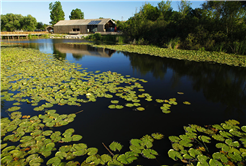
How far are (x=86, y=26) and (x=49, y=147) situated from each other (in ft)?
125

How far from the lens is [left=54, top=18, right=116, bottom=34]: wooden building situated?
34.6 meters

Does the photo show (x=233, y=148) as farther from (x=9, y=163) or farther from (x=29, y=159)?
(x=9, y=163)

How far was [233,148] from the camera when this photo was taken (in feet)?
6.87

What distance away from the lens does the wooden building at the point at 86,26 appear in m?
34.6

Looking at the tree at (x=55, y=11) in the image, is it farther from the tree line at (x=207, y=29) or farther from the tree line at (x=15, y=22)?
the tree line at (x=207, y=29)

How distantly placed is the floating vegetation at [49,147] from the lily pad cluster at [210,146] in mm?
347

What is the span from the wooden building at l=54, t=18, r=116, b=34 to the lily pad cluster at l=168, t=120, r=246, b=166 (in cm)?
3468

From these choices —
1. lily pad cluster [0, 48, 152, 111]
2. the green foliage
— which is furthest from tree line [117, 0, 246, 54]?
the green foliage

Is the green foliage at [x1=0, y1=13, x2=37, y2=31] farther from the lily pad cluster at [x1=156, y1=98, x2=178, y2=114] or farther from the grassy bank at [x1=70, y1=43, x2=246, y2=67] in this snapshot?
the lily pad cluster at [x1=156, y1=98, x2=178, y2=114]

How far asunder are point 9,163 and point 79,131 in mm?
947

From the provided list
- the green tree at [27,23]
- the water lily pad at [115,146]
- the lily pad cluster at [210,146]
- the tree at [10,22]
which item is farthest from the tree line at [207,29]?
the tree at [10,22]

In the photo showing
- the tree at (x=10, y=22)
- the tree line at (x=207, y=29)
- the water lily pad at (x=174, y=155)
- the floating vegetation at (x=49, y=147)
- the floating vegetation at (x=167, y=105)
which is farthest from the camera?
the tree at (x=10, y=22)

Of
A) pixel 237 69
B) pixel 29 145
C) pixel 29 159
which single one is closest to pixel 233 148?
pixel 29 159

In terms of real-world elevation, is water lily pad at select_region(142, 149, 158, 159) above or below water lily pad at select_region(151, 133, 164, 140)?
below
